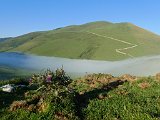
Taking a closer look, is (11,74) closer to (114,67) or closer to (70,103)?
(114,67)

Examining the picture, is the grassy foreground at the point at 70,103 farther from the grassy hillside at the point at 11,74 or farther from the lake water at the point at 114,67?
the grassy hillside at the point at 11,74

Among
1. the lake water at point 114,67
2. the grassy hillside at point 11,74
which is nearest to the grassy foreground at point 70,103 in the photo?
the lake water at point 114,67

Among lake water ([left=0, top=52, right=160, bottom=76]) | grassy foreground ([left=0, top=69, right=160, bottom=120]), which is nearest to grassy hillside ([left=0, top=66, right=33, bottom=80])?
lake water ([left=0, top=52, right=160, bottom=76])

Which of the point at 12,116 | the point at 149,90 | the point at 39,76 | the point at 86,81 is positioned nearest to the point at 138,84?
the point at 149,90

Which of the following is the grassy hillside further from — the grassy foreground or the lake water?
the grassy foreground

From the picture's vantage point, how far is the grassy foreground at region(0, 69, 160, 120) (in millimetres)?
24688

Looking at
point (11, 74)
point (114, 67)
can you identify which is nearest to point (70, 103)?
point (11, 74)

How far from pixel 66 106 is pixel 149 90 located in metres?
11.4

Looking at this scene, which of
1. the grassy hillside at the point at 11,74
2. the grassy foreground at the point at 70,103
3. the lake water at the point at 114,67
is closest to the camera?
the grassy foreground at the point at 70,103

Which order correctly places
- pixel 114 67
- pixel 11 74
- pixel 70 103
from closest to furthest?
pixel 70 103 < pixel 11 74 < pixel 114 67

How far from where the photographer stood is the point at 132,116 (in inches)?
1003

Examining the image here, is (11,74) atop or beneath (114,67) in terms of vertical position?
beneath

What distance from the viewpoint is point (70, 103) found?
2569 centimetres

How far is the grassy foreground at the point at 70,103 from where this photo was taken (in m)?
24.7
